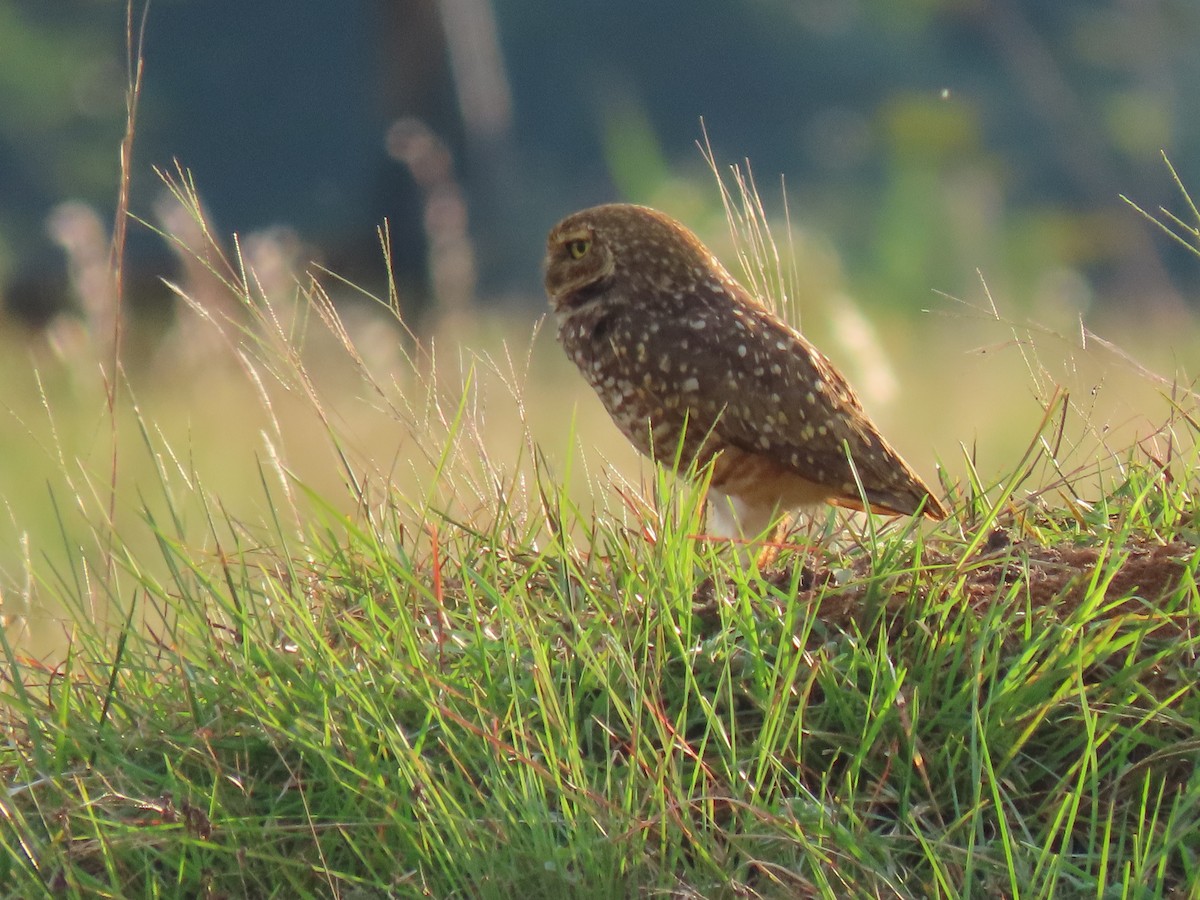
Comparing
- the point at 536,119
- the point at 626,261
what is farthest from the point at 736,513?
the point at 536,119

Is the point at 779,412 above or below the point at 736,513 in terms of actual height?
above

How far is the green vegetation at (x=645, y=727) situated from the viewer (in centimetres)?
228

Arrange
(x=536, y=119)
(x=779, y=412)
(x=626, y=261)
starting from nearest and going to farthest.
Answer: (x=779, y=412) → (x=626, y=261) → (x=536, y=119)

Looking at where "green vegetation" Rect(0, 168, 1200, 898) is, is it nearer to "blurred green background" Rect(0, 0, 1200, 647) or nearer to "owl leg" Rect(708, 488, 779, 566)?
"owl leg" Rect(708, 488, 779, 566)

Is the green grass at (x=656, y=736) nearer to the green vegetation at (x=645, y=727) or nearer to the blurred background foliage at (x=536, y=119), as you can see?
the green vegetation at (x=645, y=727)

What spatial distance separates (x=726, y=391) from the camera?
12.1ft

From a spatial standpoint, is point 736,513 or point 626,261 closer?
point 736,513

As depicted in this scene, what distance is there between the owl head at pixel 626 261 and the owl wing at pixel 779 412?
210mm

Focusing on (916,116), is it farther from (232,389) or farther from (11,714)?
(11,714)

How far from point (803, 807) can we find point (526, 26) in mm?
22004

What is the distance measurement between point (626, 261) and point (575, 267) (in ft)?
0.52

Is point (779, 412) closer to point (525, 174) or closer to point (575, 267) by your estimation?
point (575, 267)

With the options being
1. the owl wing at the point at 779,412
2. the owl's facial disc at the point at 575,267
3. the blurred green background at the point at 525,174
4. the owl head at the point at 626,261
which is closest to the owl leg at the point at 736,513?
the owl wing at the point at 779,412

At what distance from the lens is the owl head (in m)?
4.00
